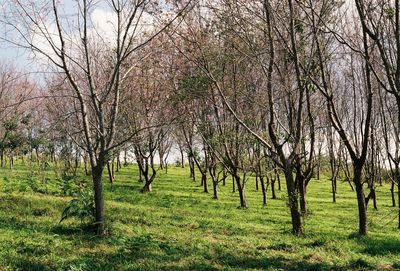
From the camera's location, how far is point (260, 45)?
1955 centimetres

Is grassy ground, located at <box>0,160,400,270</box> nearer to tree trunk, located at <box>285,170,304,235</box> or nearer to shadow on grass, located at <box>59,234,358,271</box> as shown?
shadow on grass, located at <box>59,234,358,271</box>

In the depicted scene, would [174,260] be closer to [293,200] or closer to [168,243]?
[168,243]

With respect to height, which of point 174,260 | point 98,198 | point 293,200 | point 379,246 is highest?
point 98,198

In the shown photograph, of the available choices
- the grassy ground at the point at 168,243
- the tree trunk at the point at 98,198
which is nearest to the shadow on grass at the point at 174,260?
the grassy ground at the point at 168,243

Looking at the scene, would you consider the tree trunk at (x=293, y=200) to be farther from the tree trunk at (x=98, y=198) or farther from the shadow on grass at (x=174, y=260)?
the tree trunk at (x=98, y=198)

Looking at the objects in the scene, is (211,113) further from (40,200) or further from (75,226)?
(75,226)

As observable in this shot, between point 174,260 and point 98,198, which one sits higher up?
point 98,198

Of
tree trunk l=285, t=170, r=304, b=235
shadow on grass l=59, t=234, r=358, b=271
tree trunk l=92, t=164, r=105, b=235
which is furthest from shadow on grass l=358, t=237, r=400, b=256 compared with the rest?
tree trunk l=92, t=164, r=105, b=235

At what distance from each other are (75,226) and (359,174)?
1079 centimetres

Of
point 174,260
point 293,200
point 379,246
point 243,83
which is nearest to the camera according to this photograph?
point 174,260

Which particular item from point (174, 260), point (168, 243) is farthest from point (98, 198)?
point (174, 260)

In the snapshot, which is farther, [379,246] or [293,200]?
[293,200]

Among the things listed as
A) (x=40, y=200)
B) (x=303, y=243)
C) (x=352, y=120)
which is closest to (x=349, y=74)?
(x=352, y=120)

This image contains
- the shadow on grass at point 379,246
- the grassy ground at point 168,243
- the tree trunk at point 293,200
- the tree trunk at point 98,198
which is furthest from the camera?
the tree trunk at point 293,200
